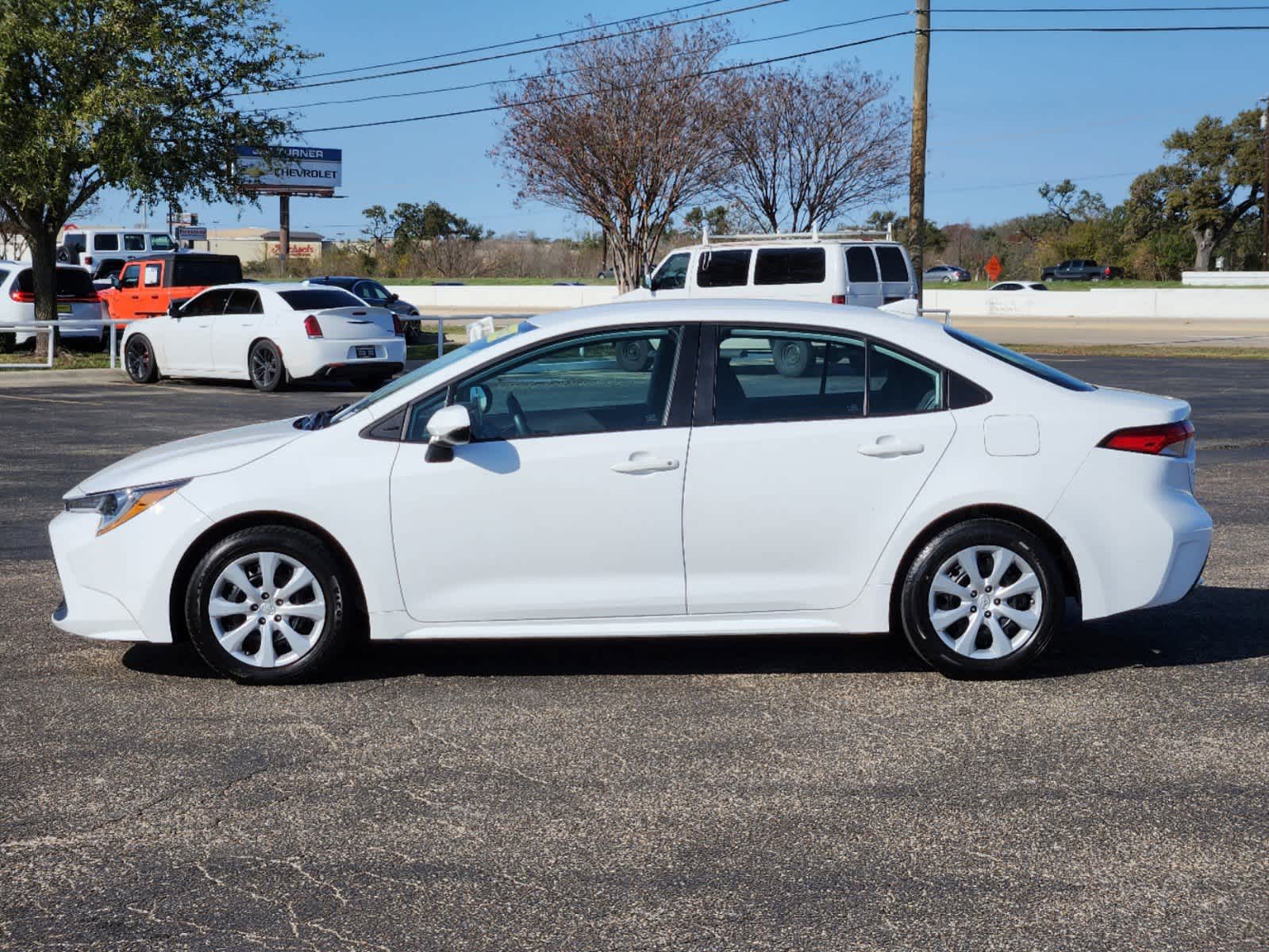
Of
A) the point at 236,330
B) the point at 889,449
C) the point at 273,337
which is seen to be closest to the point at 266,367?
→ the point at 273,337

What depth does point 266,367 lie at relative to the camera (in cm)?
2084

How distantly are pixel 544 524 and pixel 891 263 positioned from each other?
58.5ft

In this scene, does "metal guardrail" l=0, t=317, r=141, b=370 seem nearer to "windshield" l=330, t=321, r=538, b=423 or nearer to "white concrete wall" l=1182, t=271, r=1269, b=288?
"windshield" l=330, t=321, r=538, b=423

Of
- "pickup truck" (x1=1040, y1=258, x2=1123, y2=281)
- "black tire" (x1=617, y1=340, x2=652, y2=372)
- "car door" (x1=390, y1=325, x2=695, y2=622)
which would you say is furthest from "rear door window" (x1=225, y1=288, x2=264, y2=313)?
"pickup truck" (x1=1040, y1=258, x2=1123, y2=281)

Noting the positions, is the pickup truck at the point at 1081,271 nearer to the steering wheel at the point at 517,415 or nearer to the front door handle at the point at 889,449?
the front door handle at the point at 889,449

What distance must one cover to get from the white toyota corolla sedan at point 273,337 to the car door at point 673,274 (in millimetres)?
4083

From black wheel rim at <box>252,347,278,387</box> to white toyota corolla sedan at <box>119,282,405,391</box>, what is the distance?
0.01 m

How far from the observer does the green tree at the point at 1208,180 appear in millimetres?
75812

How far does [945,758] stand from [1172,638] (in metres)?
2.20

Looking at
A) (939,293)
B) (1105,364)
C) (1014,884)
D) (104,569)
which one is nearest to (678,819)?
(1014,884)

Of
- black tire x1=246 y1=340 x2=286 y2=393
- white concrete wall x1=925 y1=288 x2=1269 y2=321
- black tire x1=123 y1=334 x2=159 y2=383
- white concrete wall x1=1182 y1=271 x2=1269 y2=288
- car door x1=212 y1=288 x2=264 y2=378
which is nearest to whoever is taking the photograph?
black tire x1=246 y1=340 x2=286 y2=393

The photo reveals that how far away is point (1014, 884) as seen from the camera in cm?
401

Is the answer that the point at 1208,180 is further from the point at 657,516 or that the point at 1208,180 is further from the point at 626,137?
the point at 657,516

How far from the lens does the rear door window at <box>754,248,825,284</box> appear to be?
73.7 feet
